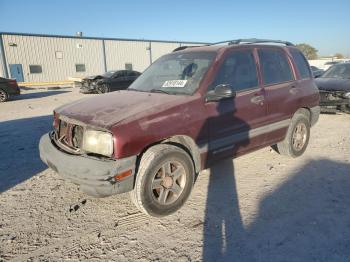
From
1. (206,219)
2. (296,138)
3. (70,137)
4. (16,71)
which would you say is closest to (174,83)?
(70,137)

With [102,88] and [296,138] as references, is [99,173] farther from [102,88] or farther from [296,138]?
[102,88]

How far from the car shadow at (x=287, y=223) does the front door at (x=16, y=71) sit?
25.8 meters

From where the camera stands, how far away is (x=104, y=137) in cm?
308

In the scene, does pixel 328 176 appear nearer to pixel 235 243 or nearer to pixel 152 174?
pixel 235 243

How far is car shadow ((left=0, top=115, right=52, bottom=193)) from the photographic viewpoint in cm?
474

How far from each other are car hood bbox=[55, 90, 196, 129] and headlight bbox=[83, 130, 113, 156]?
93 millimetres

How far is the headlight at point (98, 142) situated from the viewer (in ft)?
10.00

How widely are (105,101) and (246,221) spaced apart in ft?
7.44

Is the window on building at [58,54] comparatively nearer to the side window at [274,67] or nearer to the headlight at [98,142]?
the side window at [274,67]

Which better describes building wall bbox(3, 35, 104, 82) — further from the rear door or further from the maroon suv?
the rear door

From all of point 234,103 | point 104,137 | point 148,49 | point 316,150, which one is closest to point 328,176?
point 316,150

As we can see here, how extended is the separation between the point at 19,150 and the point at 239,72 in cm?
459

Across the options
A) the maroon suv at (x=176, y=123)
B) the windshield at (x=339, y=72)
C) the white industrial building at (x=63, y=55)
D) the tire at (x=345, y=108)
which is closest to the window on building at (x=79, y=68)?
the white industrial building at (x=63, y=55)

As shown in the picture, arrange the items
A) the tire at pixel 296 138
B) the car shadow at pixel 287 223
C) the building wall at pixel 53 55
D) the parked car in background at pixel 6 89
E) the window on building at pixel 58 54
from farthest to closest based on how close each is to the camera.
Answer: the window on building at pixel 58 54 < the building wall at pixel 53 55 < the parked car in background at pixel 6 89 < the tire at pixel 296 138 < the car shadow at pixel 287 223
